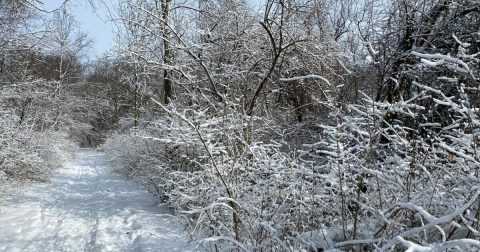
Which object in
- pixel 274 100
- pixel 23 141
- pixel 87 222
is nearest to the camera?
pixel 87 222

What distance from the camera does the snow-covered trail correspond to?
20.3 ft

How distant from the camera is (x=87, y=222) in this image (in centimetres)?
755

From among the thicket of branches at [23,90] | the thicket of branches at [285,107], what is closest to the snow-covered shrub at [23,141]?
the thicket of branches at [23,90]

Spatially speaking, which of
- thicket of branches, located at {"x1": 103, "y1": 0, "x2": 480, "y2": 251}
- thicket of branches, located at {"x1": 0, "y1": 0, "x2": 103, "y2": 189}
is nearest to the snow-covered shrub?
thicket of branches, located at {"x1": 0, "y1": 0, "x2": 103, "y2": 189}

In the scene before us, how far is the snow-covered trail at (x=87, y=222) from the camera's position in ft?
20.3

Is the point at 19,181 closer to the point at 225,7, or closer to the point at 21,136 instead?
the point at 21,136

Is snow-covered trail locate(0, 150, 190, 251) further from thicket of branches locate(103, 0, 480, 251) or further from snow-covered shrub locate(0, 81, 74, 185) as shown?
snow-covered shrub locate(0, 81, 74, 185)

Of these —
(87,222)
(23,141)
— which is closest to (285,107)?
(87,222)

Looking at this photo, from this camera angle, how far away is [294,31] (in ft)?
23.3

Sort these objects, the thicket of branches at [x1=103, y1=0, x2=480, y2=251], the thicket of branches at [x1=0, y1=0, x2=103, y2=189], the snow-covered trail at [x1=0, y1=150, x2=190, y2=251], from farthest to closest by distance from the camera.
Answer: the thicket of branches at [x1=0, y1=0, x2=103, y2=189] → the snow-covered trail at [x1=0, y1=150, x2=190, y2=251] → the thicket of branches at [x1=103, y1=0, x2=480, y2=251]

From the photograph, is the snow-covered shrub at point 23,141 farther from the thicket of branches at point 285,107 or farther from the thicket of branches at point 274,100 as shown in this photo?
the thicket of branches at point 285,107

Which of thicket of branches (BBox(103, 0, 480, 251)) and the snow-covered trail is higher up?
thicket of branches (BBox(103, 0, 480, 251))

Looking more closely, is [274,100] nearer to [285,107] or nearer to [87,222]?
[285,107]

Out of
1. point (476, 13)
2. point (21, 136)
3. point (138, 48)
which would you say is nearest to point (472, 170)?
point (476, 13)
